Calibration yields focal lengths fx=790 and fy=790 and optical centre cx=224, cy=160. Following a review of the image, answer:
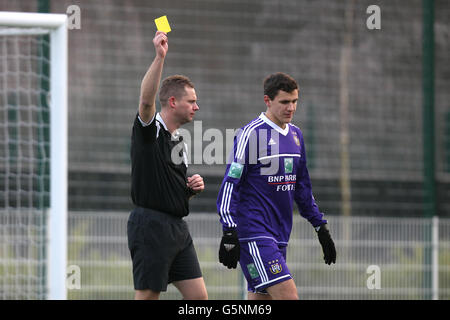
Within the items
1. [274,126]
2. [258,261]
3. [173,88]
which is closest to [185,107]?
[173,88]

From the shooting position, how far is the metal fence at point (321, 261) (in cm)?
792

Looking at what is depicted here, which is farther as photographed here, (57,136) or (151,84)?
(57,136)

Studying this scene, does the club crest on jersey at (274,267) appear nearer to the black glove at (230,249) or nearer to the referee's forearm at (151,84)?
the black glove at (230,249)

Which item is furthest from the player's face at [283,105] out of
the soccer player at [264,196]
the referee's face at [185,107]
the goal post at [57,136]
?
the goal post at [57,136]

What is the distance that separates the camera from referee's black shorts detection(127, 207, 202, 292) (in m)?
4.88

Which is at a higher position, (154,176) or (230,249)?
(154,176)

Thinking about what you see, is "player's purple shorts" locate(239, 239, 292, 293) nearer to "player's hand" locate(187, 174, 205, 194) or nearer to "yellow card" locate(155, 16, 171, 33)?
"player's hand" locate(187, 174, 205, 194)

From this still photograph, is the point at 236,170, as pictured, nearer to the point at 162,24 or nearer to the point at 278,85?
the point at 278,85

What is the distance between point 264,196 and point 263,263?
0.45 m

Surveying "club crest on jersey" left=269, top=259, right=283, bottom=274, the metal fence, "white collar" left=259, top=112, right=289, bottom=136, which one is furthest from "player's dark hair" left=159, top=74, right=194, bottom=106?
the metal fence

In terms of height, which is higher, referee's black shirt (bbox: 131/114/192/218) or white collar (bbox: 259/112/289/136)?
white collar (bbox: 259/112/289/136)

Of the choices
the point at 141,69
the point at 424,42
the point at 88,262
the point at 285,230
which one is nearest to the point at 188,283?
the point at 285,230

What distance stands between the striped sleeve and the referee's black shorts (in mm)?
314

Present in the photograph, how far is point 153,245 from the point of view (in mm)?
4898
